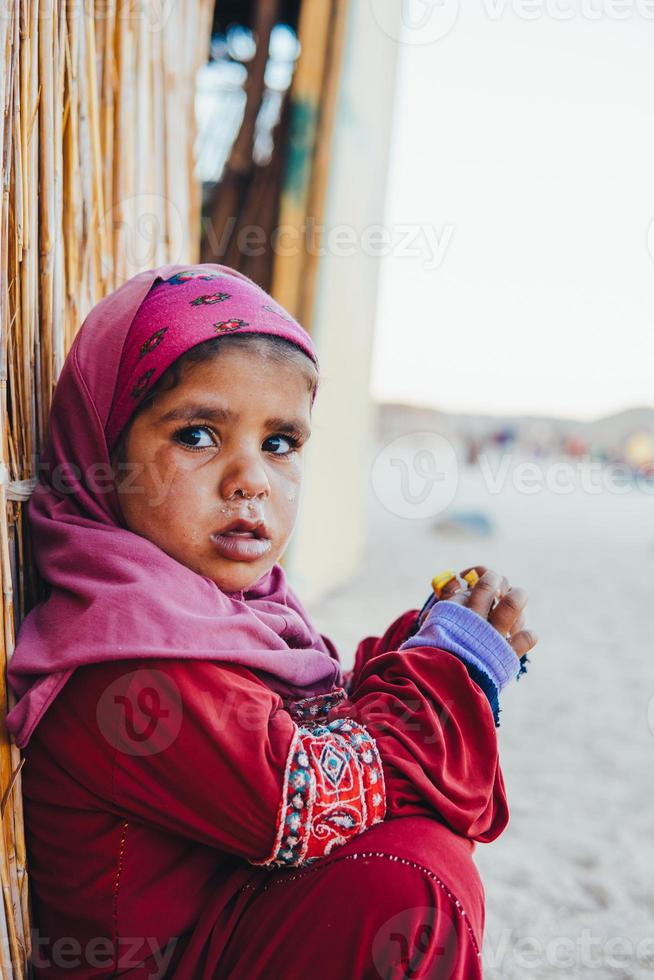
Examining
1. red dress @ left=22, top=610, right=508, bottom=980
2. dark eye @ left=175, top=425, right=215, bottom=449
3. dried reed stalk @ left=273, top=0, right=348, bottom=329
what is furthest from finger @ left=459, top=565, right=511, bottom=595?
dried reed stalk @ left=273, top=0, right=348, bottom=329

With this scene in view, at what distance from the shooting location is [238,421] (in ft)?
3.80

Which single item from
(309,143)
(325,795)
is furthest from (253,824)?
(309,143)

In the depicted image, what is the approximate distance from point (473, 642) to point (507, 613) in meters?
0.07

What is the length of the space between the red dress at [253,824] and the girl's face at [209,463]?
179 mm

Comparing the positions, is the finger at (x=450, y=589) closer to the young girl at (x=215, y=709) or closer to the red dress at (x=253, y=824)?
the young girl at (x=215, y=709)

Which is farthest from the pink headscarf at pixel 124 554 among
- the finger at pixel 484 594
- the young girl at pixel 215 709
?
the finger at pixel 484 594

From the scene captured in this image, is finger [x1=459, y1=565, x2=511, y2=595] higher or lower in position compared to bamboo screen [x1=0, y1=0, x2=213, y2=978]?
lower

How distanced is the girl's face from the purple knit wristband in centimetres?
27

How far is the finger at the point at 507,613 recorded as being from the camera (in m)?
1.22

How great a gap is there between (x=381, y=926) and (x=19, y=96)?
118 cm

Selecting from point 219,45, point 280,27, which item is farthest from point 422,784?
point 219,45

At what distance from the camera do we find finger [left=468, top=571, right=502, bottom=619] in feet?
4.08

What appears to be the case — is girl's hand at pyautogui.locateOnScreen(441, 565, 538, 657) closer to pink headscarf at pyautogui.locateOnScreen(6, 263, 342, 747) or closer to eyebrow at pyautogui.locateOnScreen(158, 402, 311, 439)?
pink headscarf at pyautogui.locateOnScreen(6, 263, 342, 747)

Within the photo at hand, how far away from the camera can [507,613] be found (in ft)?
4.01
